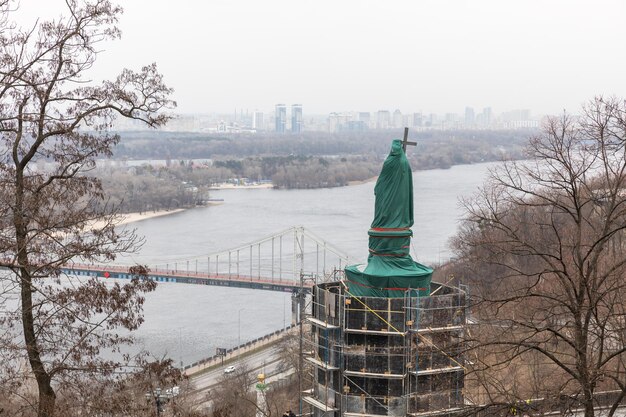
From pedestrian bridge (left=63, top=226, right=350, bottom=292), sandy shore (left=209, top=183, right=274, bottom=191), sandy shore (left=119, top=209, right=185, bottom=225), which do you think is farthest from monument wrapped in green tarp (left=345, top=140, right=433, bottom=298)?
sandy shore (left=209, top=183, right=274, bottom=191)

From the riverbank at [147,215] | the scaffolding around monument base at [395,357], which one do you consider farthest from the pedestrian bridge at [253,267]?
the scaffolding around monument base at [395,357]

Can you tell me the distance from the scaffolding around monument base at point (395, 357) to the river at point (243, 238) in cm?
481

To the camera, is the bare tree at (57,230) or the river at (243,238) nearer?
the bare tree at (57,230)

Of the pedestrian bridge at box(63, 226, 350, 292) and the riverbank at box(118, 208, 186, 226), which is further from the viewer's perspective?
the riverbank at box(118, 208, 186, 226)

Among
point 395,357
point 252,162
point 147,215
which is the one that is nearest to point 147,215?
point 147,215

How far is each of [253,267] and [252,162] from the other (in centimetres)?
5395

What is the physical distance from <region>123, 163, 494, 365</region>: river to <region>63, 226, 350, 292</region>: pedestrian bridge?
73 centimetres

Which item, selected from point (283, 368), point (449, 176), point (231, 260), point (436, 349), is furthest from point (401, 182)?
point (449, 176)

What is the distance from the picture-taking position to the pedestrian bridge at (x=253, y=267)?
125 feet

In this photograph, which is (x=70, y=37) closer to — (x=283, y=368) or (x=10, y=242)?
(x=10, y=242)

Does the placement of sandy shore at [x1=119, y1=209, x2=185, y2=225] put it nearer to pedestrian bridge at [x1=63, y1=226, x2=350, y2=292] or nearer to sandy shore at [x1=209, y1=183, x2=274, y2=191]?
pedestrian bridge at [x1=63, y1=226, x2=350, y2=292]

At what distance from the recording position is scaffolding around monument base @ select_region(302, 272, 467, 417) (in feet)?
28.3

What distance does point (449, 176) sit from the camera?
9125 cm

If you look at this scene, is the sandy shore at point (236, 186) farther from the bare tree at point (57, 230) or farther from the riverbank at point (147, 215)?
the bare tree at point (57, 230)
